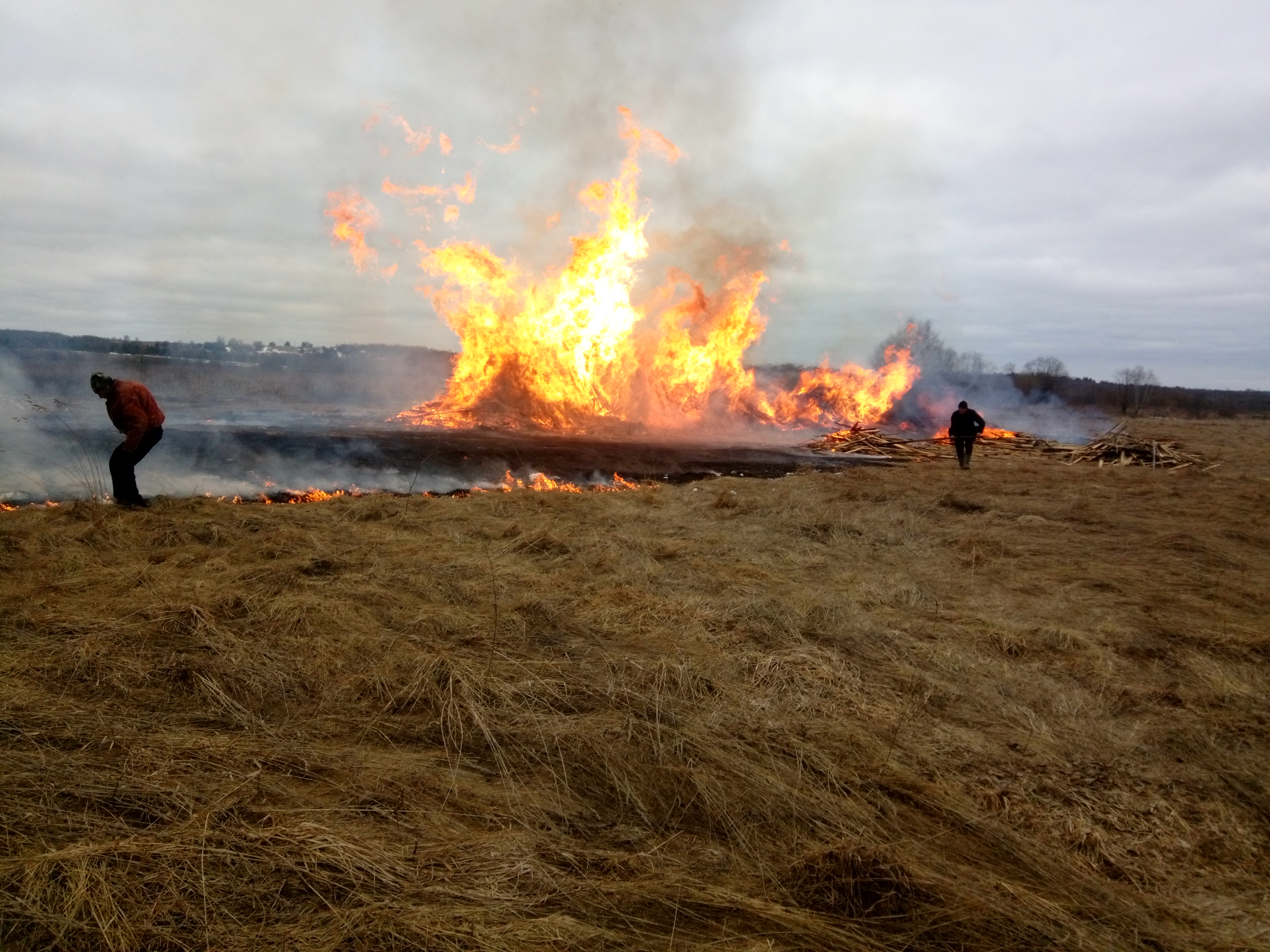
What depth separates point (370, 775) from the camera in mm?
3002

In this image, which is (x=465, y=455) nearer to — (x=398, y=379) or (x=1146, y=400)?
(x=398, y=379)

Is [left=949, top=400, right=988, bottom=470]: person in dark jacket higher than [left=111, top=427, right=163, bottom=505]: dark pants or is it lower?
higher

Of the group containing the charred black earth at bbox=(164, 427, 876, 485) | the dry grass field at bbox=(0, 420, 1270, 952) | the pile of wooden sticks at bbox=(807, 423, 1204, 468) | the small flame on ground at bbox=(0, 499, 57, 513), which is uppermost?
the pile of wooden sticks at bbox=(807, 423, 1204, 468)

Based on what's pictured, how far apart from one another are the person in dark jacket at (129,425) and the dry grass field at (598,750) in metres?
0.46

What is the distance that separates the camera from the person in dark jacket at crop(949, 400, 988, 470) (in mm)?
17062

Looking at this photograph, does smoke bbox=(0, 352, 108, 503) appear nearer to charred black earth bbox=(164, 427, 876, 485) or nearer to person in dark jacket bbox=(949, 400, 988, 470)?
charred black earth bbox=(164, 427, 876, 485)

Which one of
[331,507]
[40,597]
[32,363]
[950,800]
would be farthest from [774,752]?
[32,363]

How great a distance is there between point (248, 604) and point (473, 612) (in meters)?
1.48

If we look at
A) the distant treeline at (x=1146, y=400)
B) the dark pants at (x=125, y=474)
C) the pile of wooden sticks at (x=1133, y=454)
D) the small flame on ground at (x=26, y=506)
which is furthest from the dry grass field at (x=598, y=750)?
the distant treeline at (x=1146, y=400)

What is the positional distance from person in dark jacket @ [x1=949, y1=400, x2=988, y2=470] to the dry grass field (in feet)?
33.9

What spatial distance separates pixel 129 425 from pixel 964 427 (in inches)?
647

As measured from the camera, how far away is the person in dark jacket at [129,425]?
7285 millimetres

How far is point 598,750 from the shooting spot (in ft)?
10.9

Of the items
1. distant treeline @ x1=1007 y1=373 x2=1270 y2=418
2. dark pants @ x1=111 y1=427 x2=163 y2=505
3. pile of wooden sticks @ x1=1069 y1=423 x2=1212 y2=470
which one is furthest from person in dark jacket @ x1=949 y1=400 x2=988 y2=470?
distant treeline @ x1=1007 y1=373 x2=1270 y2=418
